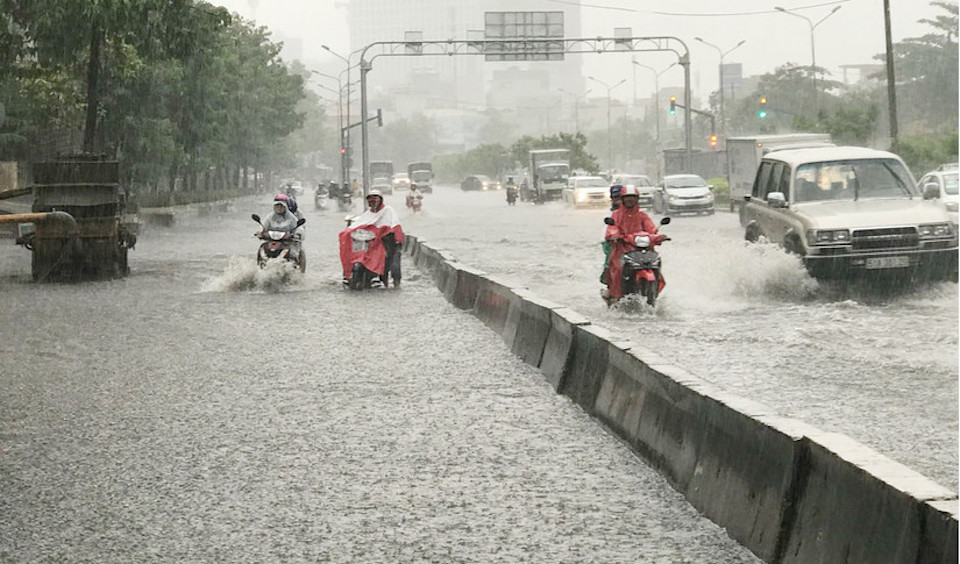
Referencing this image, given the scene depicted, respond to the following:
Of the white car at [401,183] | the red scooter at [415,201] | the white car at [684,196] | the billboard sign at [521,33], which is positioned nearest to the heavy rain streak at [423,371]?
the white car at [684,196]

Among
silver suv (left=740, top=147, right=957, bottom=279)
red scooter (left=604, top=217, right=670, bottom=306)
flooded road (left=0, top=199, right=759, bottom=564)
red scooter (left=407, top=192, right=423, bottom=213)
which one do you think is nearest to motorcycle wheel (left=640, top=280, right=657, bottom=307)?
red scooter (left=604, top=217, right=670, bottom=306)

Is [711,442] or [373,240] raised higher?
[373,240]

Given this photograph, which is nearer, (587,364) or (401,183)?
(587,364)

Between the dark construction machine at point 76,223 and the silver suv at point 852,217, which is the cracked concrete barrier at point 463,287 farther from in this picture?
the dark construction machine at point 76,223

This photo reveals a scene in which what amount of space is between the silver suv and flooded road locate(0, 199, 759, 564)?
4.29 metres

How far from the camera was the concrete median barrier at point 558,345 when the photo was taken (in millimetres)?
11234

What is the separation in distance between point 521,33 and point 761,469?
64.8 m

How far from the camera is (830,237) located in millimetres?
17797

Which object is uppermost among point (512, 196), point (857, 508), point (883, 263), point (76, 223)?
point (512, 196)

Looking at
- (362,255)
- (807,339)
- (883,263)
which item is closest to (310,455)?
(807,339)

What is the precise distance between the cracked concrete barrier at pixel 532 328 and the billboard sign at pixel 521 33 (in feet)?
182

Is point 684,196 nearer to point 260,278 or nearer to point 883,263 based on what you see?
point 260,278

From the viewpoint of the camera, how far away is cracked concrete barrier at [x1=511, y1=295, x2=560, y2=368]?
41.1 ft

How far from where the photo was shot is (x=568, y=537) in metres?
6.48
